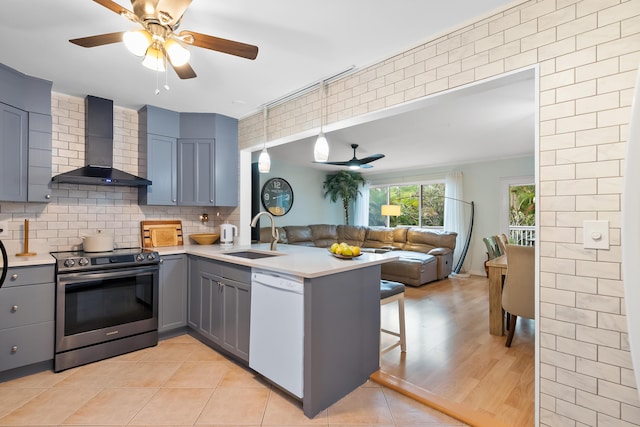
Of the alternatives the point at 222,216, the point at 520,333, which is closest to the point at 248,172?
the point at 222,216

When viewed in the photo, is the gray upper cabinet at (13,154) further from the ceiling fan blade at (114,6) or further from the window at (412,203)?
the window at (412,203)

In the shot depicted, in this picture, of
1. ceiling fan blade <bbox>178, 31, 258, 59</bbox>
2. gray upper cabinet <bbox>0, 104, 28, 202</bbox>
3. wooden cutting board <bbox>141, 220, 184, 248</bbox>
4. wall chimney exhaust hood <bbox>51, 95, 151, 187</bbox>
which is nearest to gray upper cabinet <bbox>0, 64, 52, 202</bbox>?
gray upper cabinet <bbox>0, 104, 28, 202</bbox>

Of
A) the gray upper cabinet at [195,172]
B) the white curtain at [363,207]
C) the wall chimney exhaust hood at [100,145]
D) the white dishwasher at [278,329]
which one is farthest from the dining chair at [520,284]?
the white curtain at [363,207]

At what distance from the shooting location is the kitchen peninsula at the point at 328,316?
1.90 metres

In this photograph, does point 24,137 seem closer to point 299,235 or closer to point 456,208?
Result: point 299,235

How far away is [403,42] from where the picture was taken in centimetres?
207

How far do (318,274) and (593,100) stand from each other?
1.62 meters

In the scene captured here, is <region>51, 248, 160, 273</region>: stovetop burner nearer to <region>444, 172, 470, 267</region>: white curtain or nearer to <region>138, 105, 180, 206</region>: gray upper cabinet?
<region>138, 105, 180, 206</region>: gray upper cabinet

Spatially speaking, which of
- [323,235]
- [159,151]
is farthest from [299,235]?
[159,151]

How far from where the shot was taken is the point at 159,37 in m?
1.58

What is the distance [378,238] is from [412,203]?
1.26 m

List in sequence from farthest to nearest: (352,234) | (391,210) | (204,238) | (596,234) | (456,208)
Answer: (352,234) < (391,210) < (456,208) < (204,238) < (596,234)

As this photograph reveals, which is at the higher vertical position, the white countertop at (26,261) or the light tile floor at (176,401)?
the white countertop at (26,261)

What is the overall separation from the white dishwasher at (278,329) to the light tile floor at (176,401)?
0.56 ft
